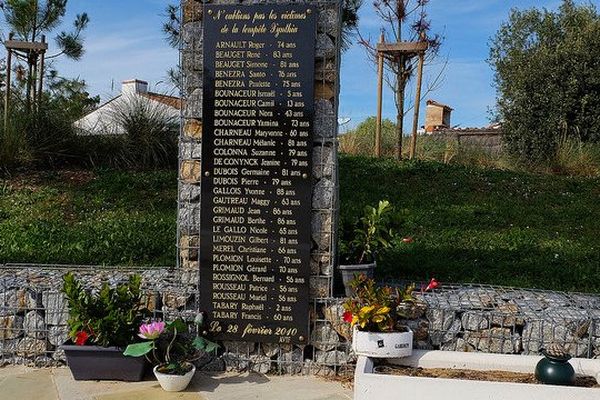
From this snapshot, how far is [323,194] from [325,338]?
2.93 ft

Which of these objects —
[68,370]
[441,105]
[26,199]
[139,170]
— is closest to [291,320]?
[68,370]

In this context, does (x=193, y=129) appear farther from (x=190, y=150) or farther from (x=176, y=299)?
(x=176, y=299)

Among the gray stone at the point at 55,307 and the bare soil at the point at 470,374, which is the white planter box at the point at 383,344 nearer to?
the bare soil at the point at 470,374

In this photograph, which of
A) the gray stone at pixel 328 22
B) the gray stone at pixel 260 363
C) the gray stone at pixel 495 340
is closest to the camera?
the gray stone at pixel 495 340

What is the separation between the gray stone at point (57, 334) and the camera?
13.1 feet

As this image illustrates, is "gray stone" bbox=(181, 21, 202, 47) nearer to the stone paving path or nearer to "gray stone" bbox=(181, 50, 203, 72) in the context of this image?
"gray stone" bbox=(181, 50, 203, 72)

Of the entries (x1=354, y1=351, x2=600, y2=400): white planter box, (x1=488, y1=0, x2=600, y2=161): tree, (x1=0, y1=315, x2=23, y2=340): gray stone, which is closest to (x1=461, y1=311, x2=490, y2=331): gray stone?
(x1=354, y1=351, x2=600, y2=400): white planter box

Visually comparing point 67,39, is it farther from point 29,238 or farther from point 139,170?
point 29,238

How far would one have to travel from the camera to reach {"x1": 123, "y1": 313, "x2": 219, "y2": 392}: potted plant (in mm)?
3590

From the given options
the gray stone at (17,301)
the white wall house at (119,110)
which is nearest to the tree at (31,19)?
the white wall house at (119,110)

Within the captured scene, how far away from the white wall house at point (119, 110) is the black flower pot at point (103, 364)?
6.97 m

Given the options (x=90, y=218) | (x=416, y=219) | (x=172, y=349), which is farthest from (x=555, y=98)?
(x=172, y=349)

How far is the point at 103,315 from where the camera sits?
12.3ft

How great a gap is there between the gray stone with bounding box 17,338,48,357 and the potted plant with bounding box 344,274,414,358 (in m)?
1.96
